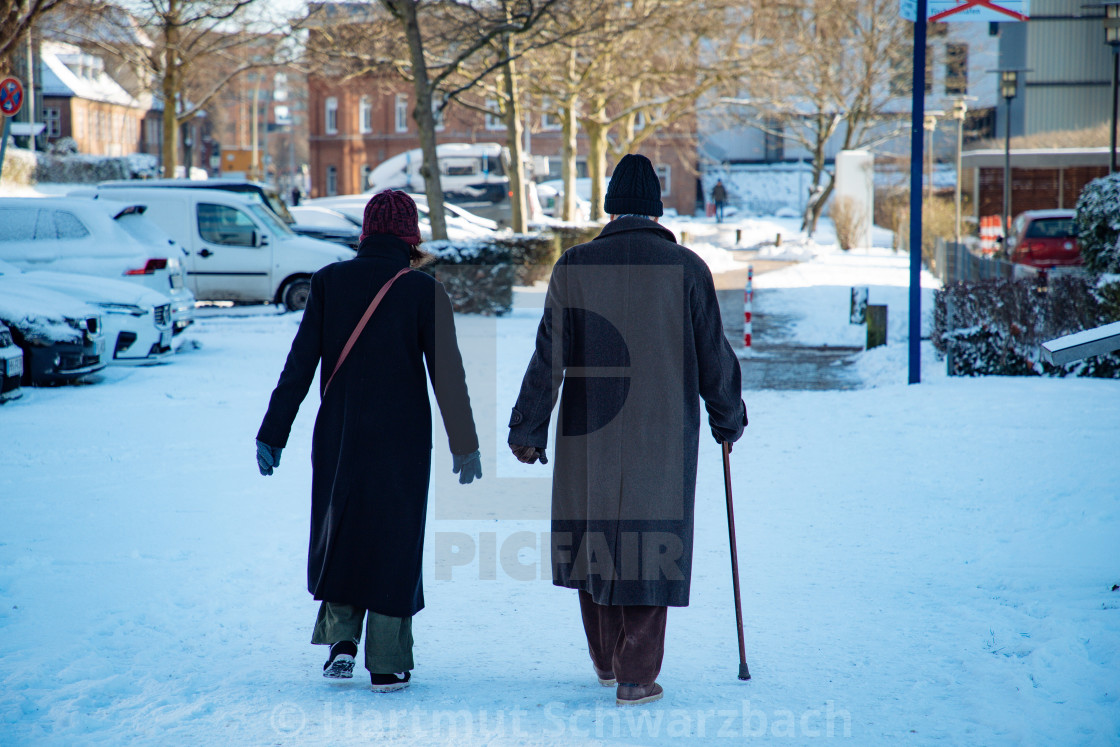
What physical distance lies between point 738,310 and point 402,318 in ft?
46.7

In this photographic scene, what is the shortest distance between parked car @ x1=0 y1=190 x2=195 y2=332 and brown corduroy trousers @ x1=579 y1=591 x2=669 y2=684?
8720mm

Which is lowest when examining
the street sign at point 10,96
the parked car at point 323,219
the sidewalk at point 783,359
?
the sidewalk at point 783,359

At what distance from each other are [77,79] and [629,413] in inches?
2538

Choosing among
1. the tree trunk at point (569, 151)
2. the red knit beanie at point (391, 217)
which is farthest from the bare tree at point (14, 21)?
the red knit beanie at point (391, 217)

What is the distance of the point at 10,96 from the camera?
42.2 feet

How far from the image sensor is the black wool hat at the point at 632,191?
12.8 feet

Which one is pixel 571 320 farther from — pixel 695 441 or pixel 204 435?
pixel 204 435

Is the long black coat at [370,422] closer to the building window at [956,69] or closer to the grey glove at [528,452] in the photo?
the grey glove at [528,452]

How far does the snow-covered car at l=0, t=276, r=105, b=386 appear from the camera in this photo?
9281 mm

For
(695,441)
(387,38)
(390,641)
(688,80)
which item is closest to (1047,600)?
(695,441)

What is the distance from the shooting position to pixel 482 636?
4.60 metres

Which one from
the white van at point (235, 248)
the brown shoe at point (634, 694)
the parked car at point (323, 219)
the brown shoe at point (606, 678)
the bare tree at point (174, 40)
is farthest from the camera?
the bare tree at point (174, 40)

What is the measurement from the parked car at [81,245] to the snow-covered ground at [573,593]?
98.0 inches

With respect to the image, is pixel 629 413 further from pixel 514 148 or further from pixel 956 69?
pixel 956 69
